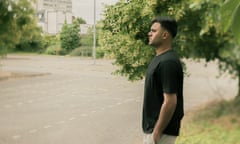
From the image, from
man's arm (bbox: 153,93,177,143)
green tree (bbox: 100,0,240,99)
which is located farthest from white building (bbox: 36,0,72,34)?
man's arm (bbox: 153,93,177,143)

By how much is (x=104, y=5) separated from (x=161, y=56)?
15.4 feet

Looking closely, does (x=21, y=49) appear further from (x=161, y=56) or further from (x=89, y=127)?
(x=161, y=56)

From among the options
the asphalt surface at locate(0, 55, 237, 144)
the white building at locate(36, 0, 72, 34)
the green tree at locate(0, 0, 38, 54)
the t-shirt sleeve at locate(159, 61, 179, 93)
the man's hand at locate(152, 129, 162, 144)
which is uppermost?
the white building at locate(36, 0, 72, 34)

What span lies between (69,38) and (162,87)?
53480mm

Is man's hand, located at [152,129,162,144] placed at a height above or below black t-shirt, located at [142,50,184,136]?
below

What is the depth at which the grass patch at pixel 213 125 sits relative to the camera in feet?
24.5

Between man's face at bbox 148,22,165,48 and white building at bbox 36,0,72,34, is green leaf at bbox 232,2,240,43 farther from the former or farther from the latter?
white building at bbox 36,0,72,34

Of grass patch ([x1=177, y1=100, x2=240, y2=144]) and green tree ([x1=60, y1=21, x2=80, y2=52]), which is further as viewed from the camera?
green tree ([x1=60, y1=21, x2=80, y2=52])

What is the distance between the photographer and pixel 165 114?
2824 millimetres

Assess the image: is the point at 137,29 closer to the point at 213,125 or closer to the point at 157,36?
the point at 213,125

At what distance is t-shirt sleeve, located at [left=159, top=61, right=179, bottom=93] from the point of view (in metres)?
2.79

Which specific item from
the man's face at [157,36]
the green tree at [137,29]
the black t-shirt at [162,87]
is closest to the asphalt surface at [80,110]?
the green tree at [137,29]

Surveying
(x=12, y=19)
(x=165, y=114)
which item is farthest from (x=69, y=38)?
(x=165, y=114)

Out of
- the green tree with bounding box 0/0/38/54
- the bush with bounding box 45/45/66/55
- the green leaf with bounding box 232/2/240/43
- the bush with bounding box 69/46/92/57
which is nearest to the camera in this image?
the green leaf with bounding box 232/2/240/43
